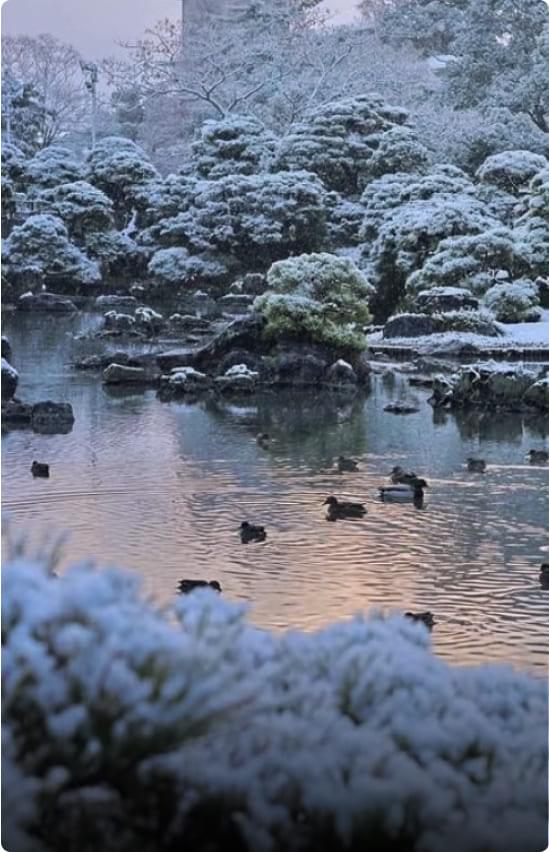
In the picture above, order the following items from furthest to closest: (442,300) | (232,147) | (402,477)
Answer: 1. (442,300)
2. (232,147)
3. (402,477)

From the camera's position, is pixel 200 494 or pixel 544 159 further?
pixel 544 159

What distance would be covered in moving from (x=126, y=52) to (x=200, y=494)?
2166 mm

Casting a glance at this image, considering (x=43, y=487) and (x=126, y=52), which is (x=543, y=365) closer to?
(x=43, y=487)

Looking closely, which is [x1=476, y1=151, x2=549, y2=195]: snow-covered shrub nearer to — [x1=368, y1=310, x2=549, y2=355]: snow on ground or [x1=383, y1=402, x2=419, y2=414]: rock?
[x1=368, y1=310, x2=549, y2=355]: snow on ground

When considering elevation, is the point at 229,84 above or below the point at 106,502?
above

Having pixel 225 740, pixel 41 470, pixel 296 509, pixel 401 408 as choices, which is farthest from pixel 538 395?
pixel 225 740

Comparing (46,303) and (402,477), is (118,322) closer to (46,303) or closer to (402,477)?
(46,303)

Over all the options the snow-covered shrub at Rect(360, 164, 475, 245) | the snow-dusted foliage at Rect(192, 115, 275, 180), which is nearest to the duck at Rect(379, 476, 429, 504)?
the snow-dusted foliage at Rect(192, 115, 275, 180)

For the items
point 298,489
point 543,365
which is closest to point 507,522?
point 298,489

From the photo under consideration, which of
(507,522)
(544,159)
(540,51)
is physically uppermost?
(544,159)

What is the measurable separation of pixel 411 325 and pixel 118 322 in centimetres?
344

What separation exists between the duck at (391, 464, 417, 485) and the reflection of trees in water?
1.95 ft

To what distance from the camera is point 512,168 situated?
37.8 feet

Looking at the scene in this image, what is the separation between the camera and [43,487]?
4.36m
